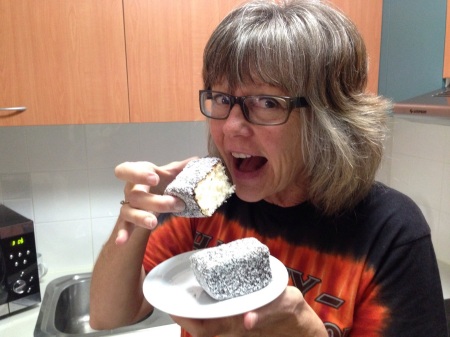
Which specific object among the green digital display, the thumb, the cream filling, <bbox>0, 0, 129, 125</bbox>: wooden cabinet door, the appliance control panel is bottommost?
the appliance control panel

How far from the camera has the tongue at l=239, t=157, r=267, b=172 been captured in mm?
908

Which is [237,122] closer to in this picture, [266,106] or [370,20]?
[266,106]

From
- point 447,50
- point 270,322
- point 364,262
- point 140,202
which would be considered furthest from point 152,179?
point 447,50

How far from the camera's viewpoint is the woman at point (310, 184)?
75cm

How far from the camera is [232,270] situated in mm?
688

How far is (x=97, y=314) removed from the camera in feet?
2.99

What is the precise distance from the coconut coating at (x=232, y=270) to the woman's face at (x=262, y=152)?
17 cm

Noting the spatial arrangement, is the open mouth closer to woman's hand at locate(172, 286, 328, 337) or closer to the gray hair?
the gray hair

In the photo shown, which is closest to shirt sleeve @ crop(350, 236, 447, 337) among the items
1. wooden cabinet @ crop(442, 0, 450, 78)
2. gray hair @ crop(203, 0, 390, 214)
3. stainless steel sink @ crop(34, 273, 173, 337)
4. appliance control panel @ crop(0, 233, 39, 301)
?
gray hair @ crop(203, 0, 390, 214)

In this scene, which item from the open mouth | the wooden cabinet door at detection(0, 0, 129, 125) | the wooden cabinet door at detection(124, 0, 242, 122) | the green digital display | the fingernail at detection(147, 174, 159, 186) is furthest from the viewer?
the green digital display

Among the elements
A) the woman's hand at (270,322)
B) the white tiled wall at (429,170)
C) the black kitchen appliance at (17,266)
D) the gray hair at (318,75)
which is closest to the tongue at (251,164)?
the gray hair at (318,75)

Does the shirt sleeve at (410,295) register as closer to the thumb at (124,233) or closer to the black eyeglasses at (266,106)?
the black eyeglasses at (266,106)

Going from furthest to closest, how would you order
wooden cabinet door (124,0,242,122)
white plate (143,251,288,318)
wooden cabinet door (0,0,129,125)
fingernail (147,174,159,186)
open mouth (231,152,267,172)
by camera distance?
wooden cabinet door (124,0,242,122) → wooden cabinet door (0,0,129,125) → open mouth (231,152,267,172) → fingernail (147,174,159,186) → white plate (143,251,288,318)

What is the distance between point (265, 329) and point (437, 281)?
14.0 inches
